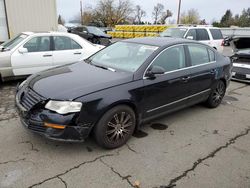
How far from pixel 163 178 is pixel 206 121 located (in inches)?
83.2

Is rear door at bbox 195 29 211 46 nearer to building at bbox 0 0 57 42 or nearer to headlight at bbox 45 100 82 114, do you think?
building at bbox 0 0 57 42

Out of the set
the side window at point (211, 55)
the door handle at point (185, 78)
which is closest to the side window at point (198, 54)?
the side window at point (211, 55)

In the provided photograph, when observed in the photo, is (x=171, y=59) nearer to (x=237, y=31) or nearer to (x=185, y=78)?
(x=185, y=78)

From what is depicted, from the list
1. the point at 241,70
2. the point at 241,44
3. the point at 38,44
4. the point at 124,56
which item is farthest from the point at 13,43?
the point at 241,44

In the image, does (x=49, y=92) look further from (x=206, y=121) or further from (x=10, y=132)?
(x=206, y=121)

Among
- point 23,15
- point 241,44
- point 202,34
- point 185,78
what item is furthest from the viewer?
point 23,15

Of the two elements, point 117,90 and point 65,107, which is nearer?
point 65,107

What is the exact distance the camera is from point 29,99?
3.18m

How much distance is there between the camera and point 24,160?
307 centimetres

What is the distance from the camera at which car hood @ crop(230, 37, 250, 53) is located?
7722 mm

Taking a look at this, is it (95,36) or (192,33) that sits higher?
(192,33)

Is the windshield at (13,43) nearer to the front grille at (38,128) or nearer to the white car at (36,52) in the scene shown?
the white car at (36,52)

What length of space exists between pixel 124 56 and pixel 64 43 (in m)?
3.10

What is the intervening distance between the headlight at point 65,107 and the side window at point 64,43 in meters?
3.93
